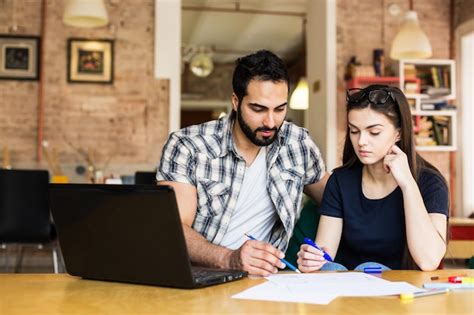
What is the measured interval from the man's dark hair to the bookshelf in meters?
4.54

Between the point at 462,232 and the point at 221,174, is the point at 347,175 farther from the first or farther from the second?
the point at 462,232

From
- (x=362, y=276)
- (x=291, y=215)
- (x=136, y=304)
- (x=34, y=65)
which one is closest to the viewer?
(x=136, y=304)

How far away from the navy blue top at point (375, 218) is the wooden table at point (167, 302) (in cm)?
58

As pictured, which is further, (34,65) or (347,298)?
(34,65)

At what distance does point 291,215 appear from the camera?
2340mm

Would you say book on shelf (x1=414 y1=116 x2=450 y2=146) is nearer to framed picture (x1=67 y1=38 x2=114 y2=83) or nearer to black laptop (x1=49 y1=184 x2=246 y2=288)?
framed picture (x1=67 y1=38 x2=114 y2=83)

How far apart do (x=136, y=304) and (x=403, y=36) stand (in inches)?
202

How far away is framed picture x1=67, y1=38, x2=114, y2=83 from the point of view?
664 centimetres

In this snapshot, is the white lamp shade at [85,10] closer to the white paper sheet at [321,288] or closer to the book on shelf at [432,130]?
the book on shelf at [432,130]

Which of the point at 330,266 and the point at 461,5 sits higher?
the point at 461,5

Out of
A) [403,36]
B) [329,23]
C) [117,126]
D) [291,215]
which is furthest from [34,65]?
[291,215]

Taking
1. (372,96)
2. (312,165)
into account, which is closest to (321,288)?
(372,96)

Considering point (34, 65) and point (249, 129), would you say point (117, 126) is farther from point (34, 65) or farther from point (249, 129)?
point (249, 129)

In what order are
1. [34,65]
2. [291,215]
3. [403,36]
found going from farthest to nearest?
[34,65], [403,36], [291,215]
